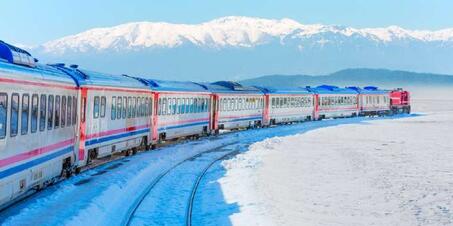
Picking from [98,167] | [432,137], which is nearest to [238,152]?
[98,167]

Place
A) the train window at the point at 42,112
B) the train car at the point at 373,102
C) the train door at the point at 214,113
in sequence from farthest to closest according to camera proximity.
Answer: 1. the train car at the point at 373,102
2. the train door at the point at 214,113
3. the train window at the point at 42,112

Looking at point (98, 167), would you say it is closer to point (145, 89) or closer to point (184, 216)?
point (145, 89)

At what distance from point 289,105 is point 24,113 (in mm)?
45087

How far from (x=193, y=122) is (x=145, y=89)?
335 inches

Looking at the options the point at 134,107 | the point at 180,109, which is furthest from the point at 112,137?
the point at 180,109

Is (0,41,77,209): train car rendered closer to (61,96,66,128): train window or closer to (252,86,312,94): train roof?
(61,96,66,128): train window

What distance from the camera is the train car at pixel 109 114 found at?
2069cm

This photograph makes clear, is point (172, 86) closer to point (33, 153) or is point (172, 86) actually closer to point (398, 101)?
point (33, 153)

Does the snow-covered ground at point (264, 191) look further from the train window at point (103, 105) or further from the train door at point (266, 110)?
the train door at point (266, 110)

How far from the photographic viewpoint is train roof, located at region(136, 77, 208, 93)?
102ft

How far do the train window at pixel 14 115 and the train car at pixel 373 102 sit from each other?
2554 inches

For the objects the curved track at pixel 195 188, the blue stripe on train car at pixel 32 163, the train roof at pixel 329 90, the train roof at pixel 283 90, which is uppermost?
the train roof at pixel 329 90

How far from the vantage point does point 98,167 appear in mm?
23328

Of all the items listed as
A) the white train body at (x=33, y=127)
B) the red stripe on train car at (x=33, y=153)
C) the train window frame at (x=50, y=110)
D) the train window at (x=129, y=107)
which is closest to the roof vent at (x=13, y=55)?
the white train body at (x=33, y=127)
